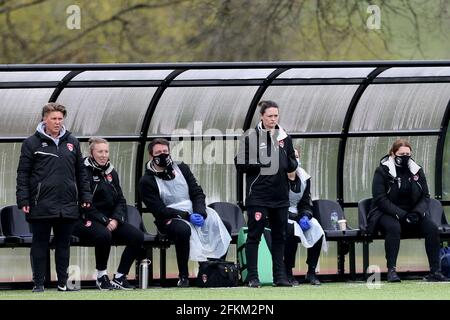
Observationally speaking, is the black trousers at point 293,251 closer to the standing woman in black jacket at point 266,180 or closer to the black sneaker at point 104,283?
the standing woman in black jacket at point 266,180

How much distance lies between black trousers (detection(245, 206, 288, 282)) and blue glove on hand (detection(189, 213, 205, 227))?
78 centimetres

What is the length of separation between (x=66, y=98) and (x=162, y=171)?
2005 millimetres

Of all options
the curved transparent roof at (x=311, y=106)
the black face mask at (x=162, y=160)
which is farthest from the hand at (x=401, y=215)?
the black face mask at (x=162, y=160)

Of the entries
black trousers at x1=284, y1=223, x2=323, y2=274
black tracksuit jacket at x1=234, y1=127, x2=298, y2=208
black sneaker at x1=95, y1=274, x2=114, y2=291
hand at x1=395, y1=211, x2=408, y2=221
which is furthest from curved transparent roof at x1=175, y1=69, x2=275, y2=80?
black sneaker at x1=95, y1=274, x2=114, y2=291

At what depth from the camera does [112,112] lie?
20.1m

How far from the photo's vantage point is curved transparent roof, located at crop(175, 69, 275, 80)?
20.0 m

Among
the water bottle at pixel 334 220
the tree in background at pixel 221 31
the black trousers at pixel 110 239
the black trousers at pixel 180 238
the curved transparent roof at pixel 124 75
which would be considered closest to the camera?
the black trousers at pixel 110 239

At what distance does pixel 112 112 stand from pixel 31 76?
3.13ft

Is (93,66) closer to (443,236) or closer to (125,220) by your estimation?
(125,220)

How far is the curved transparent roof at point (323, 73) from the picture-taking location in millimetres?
20016

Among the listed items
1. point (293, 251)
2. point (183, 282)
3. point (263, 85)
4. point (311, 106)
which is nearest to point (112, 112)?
point (263, 85)

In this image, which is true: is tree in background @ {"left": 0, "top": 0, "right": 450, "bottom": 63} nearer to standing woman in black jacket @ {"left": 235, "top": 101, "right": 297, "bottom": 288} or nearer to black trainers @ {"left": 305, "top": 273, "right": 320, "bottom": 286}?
black trainers @ {"left": 305, "top": 273, "right": 320, "bottom": 286}

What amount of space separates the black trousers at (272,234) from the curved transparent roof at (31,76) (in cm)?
318

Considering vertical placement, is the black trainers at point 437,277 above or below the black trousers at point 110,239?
below
